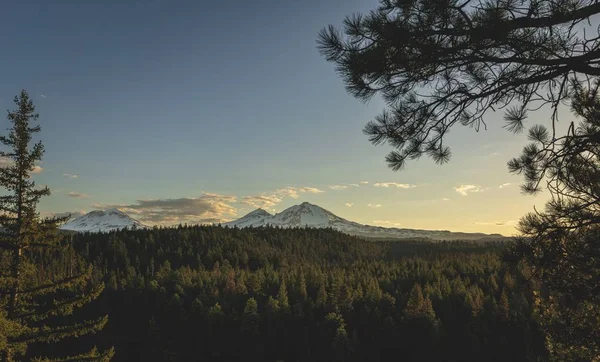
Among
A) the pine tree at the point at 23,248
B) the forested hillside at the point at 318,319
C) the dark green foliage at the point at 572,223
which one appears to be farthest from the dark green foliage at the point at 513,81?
the forested hillside at the point at 318,319

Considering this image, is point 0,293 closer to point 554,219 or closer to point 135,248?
point 554,219

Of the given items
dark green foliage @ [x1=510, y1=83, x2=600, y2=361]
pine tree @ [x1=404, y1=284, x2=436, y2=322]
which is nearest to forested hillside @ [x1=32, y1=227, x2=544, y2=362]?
pine tree @ [x1=404, y1=284, x2=436, y2=322]

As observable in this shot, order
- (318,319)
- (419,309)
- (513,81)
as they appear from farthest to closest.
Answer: (318,319) → (419,309) → (513,81)

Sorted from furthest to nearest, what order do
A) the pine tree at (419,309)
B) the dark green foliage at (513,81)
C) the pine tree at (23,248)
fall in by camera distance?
the pine tree at (419,309), the pine tree at (23,248), the dark green foliage at (513,81)

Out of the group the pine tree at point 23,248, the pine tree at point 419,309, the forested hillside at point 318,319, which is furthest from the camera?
the forested hillside at point 318,319

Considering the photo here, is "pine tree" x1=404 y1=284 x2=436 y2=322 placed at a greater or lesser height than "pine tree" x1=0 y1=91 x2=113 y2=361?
lesser

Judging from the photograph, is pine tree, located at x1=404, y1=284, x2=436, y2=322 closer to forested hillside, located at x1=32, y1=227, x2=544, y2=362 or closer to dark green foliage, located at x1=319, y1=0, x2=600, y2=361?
forested hillside, located at x1=32, y1=227, x2=544, y2=362

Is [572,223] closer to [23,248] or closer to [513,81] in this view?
[513,81]

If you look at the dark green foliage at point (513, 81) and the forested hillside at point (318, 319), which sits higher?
the dark green foliage at point (513, 81)

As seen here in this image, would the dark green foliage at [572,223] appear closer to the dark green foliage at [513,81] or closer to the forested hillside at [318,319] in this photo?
the dark green foliage at [513,81]

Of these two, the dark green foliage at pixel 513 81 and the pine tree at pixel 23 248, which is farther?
the pine tree at pixel 23 248

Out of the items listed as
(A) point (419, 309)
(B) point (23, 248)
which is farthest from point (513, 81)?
(A) point (419, 309)

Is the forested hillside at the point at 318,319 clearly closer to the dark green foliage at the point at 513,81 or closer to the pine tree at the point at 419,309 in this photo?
the pine tree at the point at 419,309

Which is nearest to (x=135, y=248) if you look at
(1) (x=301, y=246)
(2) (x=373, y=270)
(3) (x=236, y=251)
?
(3) (x=236, y=251)
